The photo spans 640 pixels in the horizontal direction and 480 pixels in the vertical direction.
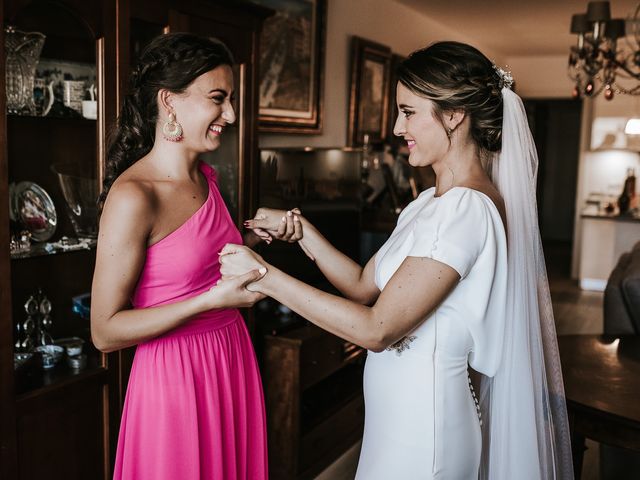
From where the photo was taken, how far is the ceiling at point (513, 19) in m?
5.61

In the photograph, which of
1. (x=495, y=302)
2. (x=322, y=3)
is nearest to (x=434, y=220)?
(x=495, y=302)

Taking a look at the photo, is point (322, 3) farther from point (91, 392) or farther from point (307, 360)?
point (91, 392)

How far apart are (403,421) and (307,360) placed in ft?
5.04

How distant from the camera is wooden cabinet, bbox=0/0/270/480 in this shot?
1.83m

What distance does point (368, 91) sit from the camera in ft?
16.5

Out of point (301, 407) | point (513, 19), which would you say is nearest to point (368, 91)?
point (513, 19)

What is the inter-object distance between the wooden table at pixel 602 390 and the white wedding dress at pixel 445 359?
22.1 inches

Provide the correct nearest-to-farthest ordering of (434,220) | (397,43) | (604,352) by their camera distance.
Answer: (434,220) < (604,352) < (397,43)

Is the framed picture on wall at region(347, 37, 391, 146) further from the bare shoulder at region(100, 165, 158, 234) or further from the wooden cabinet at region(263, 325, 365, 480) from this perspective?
the bare shoulder at region(100, 165, 158, 234)

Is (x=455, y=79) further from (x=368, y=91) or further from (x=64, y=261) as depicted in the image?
(x=368, y=91)

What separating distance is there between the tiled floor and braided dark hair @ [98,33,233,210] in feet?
6.49

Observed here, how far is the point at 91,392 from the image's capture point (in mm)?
2100

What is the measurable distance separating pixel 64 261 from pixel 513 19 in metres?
5.41

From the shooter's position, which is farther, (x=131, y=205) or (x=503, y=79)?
(x=503, y=79)
